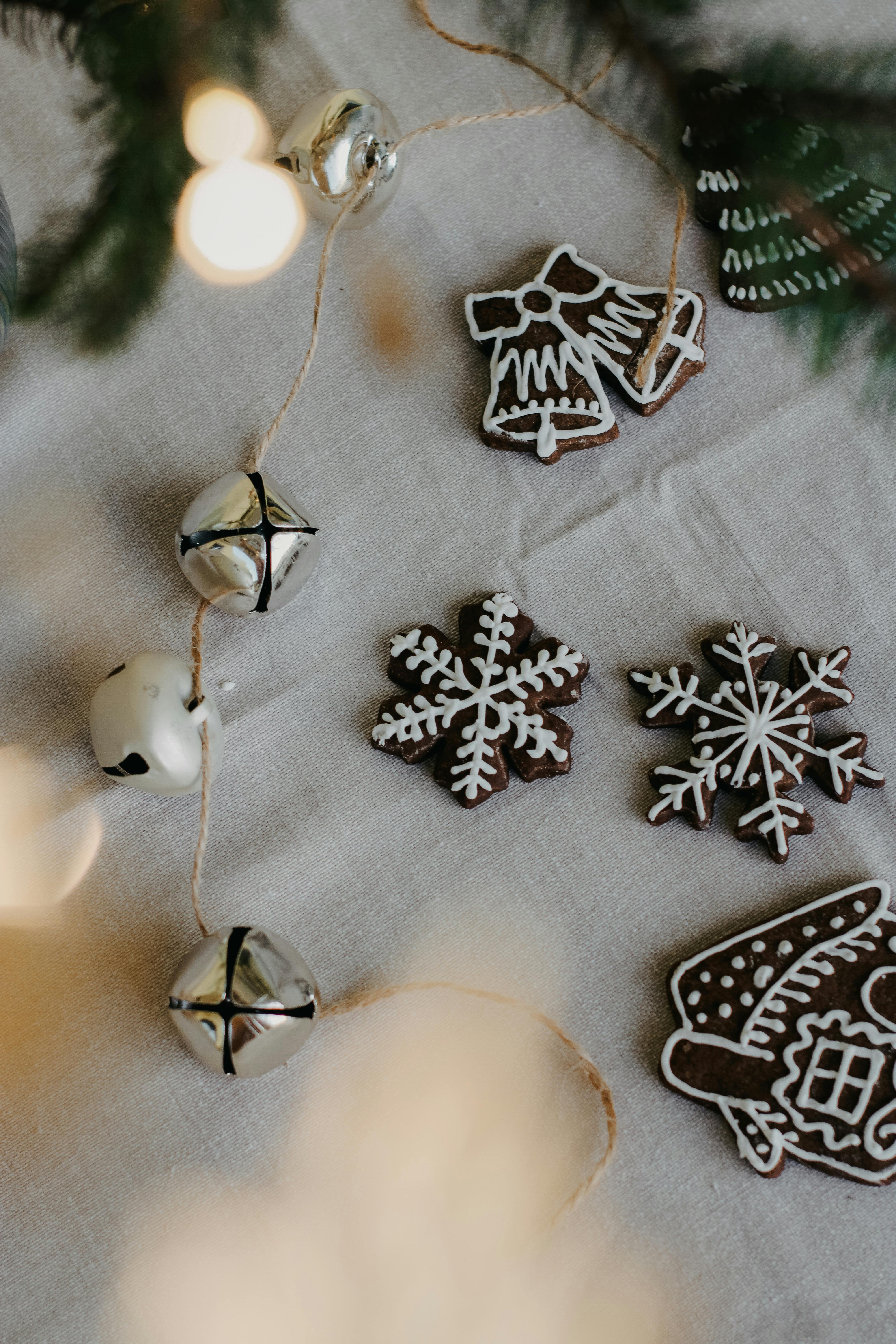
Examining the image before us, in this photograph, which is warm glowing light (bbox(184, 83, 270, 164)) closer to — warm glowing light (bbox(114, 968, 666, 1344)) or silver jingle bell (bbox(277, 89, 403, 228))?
silver jingle bell (bbox(277, 89, 403, 228))

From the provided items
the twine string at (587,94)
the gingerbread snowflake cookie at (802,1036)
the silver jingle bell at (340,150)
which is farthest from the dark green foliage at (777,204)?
the gingerbread snowflake cookie at (802,1036)

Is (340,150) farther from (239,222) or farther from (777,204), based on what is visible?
(777,204)

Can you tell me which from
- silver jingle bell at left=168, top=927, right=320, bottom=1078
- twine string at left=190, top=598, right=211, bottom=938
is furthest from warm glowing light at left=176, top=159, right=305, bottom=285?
silver jingle bell at left=168, top=927, right=320, bottom=1078

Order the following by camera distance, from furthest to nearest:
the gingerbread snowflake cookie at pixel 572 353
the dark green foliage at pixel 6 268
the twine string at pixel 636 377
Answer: the gingerbread snowflake cookie at pixel 572 353 → the twine string at pixel 636 377 → the dark green foliage at pixel 6 268

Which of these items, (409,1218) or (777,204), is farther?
(777,204)

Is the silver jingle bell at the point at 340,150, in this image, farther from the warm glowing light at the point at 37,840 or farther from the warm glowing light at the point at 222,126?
the warm glowing light at the point at 37,840

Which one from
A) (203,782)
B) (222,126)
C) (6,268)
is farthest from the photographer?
(222,126)

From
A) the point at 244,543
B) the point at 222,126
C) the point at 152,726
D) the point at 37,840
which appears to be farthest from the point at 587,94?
the point at 37,840
